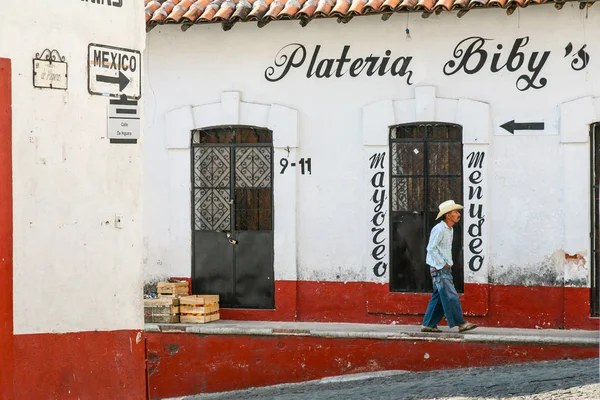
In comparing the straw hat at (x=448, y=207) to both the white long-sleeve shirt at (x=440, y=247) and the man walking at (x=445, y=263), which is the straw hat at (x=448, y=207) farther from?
the white long-sleeve shirt at (x=440, y=247)

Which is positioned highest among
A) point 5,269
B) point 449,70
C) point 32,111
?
point 449,70

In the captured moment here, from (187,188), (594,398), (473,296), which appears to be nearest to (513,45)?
(473,296)

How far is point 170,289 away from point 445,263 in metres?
3.83

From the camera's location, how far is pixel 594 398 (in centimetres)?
982

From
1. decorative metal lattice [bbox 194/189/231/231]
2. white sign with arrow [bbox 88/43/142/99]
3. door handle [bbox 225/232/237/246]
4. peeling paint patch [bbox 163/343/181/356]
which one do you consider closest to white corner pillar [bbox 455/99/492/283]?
door handle [bbox 225/232/237/246]

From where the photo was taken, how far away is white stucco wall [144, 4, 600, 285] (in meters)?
14.5

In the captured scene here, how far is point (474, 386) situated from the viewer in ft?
36.6

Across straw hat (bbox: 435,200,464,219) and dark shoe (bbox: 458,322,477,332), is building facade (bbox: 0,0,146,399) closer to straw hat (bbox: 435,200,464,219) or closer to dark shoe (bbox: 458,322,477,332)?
straw hat (bbox: 435,200,464,219)

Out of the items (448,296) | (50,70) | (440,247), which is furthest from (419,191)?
(50,70)

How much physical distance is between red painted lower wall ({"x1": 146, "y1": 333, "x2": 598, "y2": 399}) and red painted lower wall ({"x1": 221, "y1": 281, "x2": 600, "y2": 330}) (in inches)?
36.2

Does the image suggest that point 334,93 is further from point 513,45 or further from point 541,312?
point 541,312

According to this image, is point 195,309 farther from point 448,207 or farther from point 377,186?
point 448,207

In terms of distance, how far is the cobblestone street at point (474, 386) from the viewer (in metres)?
10.6

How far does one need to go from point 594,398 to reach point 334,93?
6738 mm
